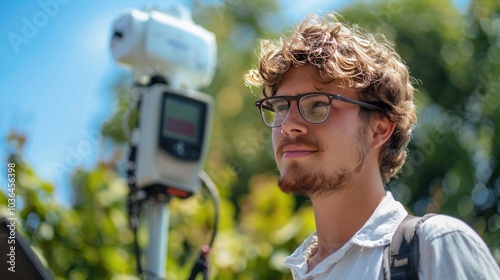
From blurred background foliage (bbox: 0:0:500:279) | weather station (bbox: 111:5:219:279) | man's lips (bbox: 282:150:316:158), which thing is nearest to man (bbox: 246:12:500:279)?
man's lips (bbox: 282:150:316:158)

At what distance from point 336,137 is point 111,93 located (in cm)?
1326

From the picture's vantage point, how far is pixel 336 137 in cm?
168

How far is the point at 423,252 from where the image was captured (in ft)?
4.72

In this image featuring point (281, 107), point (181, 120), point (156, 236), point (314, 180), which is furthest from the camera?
point (181, 120)

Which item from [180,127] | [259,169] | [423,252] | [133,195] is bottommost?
[259,169]

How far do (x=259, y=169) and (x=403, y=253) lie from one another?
459 inches

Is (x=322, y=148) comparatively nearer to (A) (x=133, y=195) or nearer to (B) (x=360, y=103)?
(B) (x=360, y=103)

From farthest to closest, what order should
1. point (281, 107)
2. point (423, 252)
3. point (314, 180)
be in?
point (281, 107)
point (314, 180)
point (423, 252)

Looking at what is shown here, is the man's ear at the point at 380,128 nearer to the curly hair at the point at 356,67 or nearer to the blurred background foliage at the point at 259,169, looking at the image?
the curly hair at the point at 356,67

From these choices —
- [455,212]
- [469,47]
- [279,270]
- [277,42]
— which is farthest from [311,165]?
[469,47]

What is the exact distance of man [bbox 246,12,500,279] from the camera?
5.42 ft

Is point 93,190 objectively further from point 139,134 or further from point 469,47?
point 469,47

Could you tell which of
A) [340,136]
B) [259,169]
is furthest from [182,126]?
[259,169]

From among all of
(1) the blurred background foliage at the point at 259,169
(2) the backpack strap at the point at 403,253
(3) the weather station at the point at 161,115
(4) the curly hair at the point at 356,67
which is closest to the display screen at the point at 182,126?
(3) the weather station at the point at 161,115
